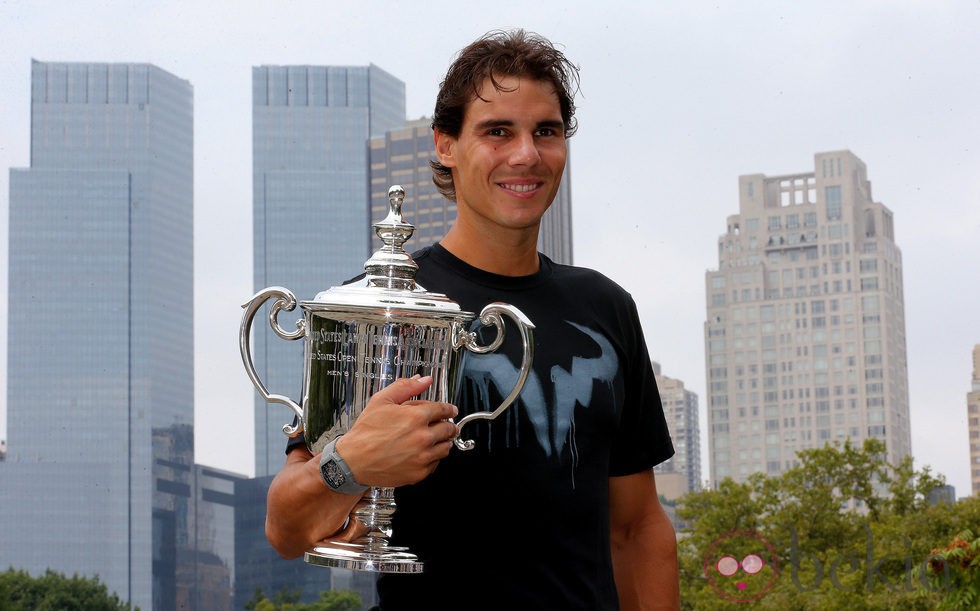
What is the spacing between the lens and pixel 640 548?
4.91 ft

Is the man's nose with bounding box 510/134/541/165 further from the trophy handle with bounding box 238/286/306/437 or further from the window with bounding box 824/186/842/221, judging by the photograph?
the window with bounding box 824/186/842/221

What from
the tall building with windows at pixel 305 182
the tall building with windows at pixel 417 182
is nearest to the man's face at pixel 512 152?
the tall building with windows at pixel 417 182

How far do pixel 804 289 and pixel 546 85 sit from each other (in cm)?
6342

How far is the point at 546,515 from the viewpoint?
51.5 inches

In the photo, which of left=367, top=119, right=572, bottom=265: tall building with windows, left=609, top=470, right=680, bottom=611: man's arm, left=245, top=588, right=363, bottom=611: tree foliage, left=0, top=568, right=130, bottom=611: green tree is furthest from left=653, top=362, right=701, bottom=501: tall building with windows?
left=609, top=470, right=680, bottom=611: man's arm

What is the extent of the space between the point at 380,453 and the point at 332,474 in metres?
0.06

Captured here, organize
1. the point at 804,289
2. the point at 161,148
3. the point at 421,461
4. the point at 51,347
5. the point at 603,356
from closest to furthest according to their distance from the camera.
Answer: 1. the point at 421,461
2. the point at 603,356
3. the point at 804,289
4. the point at 51,347
5. the point at 161,148

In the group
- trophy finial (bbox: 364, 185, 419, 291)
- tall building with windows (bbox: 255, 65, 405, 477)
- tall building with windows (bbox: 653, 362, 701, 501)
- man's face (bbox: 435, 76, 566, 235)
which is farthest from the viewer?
tall building with windows (bbox: 653, 362, 701, 501)

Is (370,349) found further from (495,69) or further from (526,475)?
(495,69)

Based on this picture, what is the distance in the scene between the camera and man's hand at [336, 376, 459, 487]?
112cm

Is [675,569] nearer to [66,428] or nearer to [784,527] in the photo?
[784,527]

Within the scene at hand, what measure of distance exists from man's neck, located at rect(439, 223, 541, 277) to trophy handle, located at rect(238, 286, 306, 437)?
9.1 inches

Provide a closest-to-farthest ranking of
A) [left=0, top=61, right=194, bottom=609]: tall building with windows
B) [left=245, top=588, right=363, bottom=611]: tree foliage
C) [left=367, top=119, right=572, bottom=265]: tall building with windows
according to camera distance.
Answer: [left=245, top=588, right=363, bottom=611]: tree foliage, [left=367, top=119, right=572, bottom=265]: tall building with windows, [left=0, top=61, right=194, bottom=609]: tall building with windows

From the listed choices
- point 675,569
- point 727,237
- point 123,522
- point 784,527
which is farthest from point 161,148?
point 675,569
